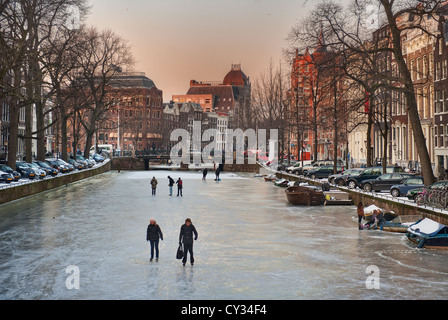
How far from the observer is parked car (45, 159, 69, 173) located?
241ft

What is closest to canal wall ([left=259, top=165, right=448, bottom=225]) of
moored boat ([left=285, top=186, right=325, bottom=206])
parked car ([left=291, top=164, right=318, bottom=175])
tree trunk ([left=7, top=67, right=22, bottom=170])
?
moored boat ([left=285, top=186, right=325, bottom=206])

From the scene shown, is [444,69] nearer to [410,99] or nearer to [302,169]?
[410,99]

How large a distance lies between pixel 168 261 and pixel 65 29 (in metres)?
38.2

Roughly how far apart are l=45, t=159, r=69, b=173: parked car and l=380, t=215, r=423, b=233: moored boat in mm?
49868

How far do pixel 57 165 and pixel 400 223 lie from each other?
5159 cm

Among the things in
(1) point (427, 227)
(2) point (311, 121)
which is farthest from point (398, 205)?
(2) point (311, 121)

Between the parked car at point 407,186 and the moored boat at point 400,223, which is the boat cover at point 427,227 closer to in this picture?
the moored boat at point 400,223

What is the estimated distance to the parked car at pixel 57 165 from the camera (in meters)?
73.4

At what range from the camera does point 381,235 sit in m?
30.4

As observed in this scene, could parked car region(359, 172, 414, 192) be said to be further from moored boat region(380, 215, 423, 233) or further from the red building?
the red building

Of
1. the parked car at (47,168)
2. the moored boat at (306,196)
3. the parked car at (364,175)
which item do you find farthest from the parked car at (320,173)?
the parked car at (47,168)

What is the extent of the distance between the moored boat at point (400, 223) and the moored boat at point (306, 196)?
14.2 meters

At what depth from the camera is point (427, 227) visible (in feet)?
87.5
